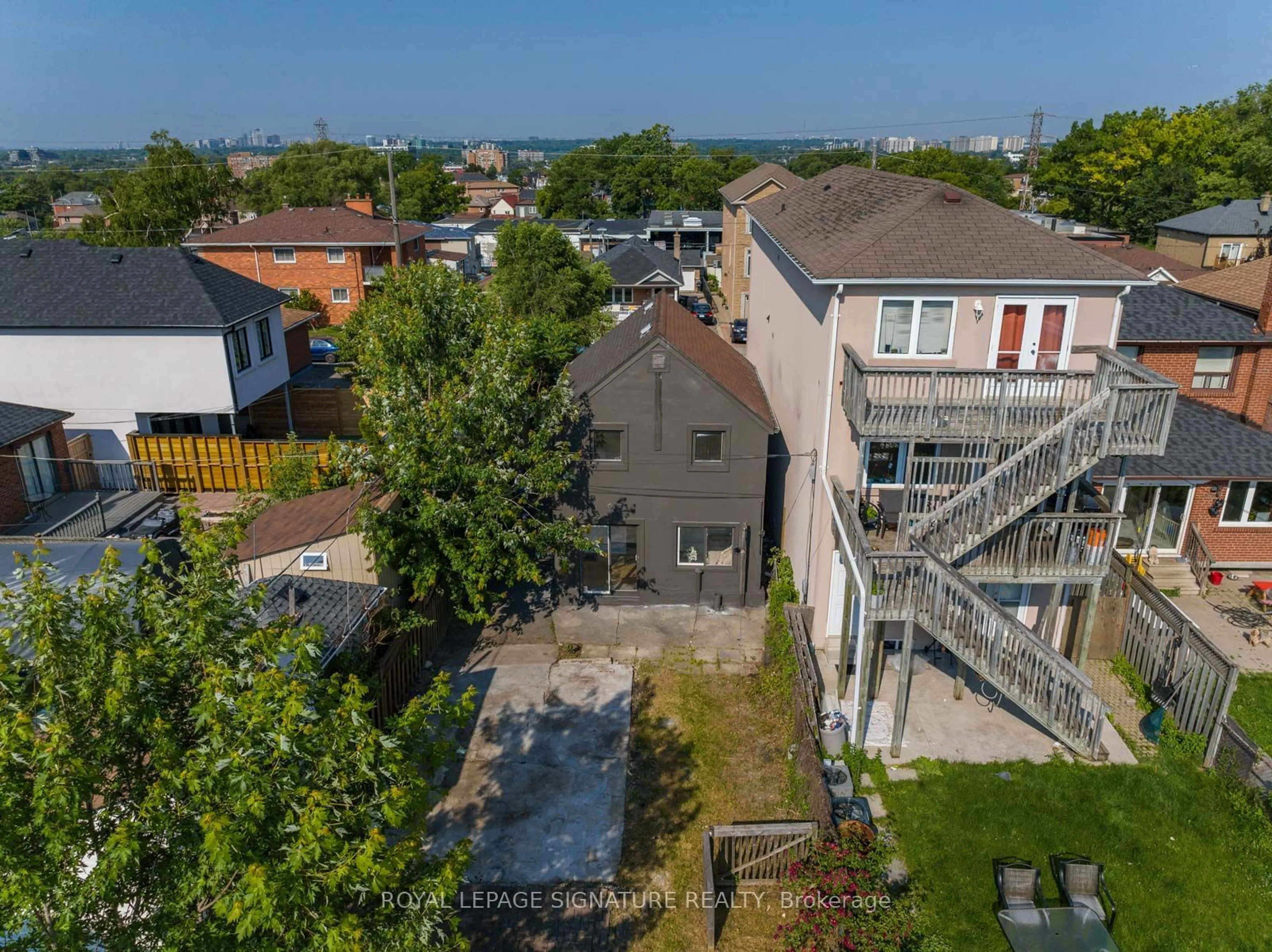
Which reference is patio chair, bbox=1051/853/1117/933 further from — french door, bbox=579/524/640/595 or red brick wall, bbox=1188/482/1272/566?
red brick wall, bbox=1188/482/1272/566

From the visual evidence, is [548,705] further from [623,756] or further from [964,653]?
[964,653]

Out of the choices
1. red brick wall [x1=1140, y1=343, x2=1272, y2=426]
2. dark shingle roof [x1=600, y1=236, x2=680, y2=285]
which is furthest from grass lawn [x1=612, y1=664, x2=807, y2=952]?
dark shingle roof [x1=600, y1=236, x2=680, y2=285]

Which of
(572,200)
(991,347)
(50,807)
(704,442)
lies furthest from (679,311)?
(572,200)

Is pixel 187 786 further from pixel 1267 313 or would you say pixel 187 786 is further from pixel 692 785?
pixel 1267 313

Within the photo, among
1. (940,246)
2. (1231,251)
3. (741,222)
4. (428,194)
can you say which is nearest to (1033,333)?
(940,246)

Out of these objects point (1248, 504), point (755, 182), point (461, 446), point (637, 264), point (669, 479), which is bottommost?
point (1248, 504)

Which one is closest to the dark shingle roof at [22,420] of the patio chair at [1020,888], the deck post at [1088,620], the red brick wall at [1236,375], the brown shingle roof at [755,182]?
the patio chair at [1020,888]

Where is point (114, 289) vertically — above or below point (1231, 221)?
below
